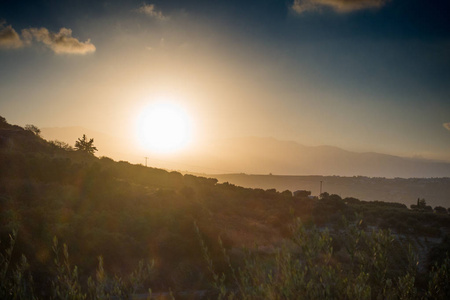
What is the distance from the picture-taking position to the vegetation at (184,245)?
15.1 feet

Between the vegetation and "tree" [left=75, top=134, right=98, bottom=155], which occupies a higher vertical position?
"tree" [left=75, top=134, right=98, bottom=155]

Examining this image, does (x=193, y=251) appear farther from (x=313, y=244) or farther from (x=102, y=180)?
(x=102, y=180)

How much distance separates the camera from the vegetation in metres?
4.61

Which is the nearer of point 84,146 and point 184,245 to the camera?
point 184,245

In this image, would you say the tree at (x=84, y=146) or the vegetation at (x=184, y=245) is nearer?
the vegetation at (x=184, y=245)

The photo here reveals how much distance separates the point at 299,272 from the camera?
14.0 ft

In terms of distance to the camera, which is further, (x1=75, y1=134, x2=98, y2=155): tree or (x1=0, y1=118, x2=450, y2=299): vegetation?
(x1=75, y1=134, x2=98, y2=155): tree

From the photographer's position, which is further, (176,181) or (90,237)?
(176,181)

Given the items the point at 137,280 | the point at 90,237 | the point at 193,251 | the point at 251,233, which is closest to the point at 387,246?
the point at 137,280

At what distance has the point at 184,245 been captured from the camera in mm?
18047

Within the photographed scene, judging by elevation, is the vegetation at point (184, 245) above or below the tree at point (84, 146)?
below

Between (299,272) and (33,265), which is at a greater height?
(299,272)

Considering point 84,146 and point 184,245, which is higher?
point 84,146

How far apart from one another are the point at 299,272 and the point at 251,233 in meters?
23.2
